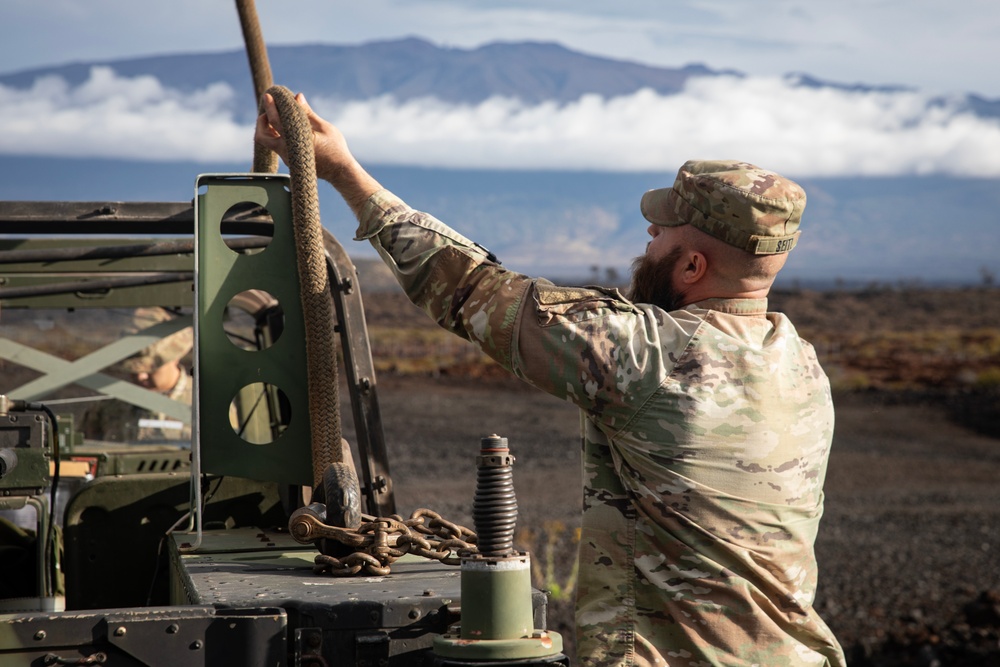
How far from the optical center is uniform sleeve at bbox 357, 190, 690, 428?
252cm

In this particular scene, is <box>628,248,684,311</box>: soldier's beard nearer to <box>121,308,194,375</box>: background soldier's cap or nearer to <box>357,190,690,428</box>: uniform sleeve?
<box>357,190,690,428</box>: uniform sleeve

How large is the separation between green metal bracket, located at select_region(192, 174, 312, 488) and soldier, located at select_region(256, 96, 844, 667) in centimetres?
69

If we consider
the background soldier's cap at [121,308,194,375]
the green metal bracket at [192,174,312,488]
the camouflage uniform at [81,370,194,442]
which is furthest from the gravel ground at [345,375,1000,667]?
the green metal bracket at [192,174,312,488]

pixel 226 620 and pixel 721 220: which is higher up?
pixel 721 220

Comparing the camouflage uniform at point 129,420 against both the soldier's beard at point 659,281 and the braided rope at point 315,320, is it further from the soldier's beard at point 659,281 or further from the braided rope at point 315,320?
the soldier's beard at point 659,281

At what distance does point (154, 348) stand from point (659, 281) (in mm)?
3611

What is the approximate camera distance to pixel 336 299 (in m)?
3.79

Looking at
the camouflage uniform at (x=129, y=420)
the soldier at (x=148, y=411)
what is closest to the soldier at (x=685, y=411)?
the soldier at (x=148, y=411)

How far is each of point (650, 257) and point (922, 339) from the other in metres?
55.6

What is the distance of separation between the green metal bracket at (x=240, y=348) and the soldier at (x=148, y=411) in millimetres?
2499

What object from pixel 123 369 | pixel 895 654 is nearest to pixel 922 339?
pixel 895 654

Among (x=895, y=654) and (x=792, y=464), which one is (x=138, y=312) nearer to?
(x=792, y=464)

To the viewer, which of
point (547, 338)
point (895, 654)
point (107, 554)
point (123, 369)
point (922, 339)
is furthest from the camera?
point (922, 339)

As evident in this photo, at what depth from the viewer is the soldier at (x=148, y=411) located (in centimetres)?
580
